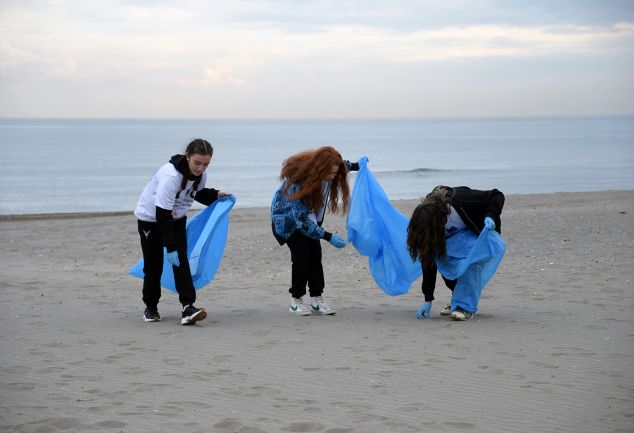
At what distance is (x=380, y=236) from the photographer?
8.47m

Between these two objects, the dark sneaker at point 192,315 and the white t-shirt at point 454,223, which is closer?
the dark sneaker at point 192,315

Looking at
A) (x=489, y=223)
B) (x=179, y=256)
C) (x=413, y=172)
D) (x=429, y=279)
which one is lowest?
(x=413, y=172)

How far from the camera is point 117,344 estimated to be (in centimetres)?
707

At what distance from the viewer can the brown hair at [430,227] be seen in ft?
25.3

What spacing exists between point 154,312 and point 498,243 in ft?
Result: 10.7

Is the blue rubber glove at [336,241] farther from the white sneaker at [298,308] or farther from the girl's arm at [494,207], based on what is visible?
the girl's arm at [494,207]

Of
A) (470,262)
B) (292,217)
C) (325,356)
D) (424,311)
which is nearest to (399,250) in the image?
(424,311)

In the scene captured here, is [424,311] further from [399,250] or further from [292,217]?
[292,217]

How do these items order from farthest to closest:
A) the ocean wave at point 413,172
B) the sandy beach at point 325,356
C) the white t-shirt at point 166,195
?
the ocean wave at point 413,172, the white t-shirt at point 166,195, the sandy beach at point 325,356

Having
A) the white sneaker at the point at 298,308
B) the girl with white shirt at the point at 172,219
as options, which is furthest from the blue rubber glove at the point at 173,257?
the white sneaker at the point at 298,308

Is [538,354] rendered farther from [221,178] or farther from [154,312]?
[221,178]

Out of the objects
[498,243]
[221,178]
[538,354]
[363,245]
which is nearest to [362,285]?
[363,245]

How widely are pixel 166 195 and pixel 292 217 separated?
3.78 ft

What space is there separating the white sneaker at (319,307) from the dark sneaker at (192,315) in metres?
1.10
